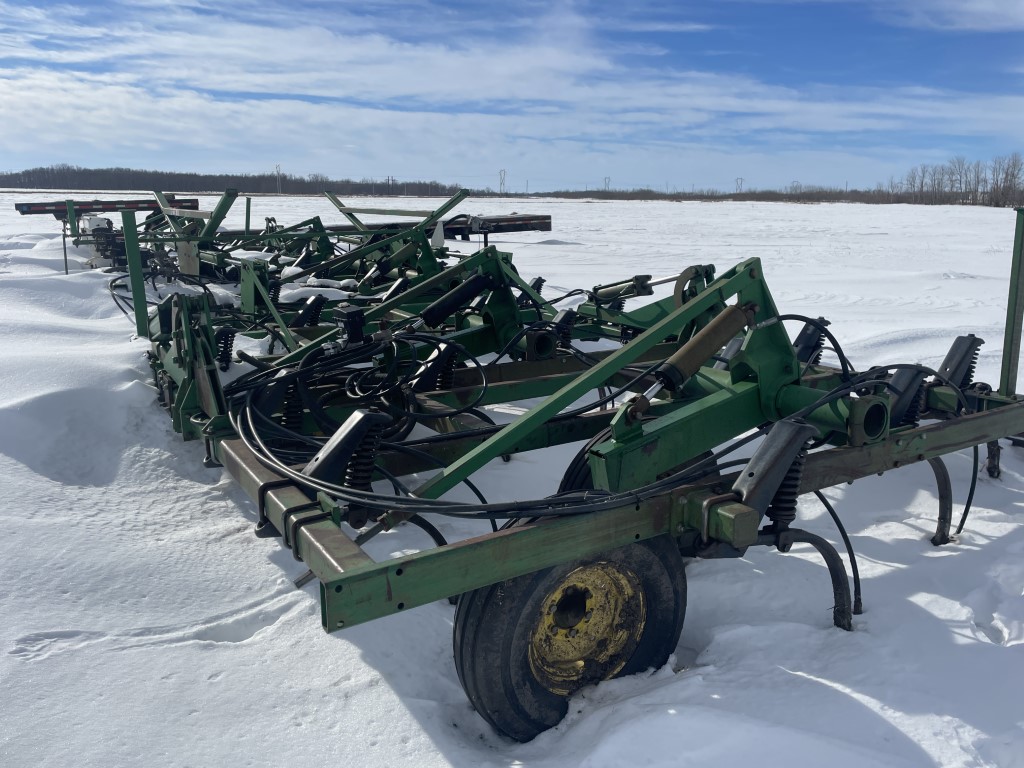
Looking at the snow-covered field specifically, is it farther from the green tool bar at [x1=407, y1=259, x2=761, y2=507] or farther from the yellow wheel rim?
the green tool bar at [x1=407, y1=259, x2=761, y2=507]

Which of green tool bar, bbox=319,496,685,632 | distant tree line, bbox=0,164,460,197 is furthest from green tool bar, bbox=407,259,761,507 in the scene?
distant tree line, bbox=0,164,460,197

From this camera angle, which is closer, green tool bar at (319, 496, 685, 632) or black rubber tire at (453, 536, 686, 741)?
A: green tool bar at (319, 496, 685, 632)

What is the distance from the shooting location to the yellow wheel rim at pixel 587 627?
2.92m

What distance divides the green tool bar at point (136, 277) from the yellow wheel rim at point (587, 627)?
199 inches

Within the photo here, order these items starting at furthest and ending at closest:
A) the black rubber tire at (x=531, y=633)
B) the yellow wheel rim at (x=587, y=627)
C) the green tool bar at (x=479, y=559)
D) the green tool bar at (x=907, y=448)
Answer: the green tool bar at (x=907, y=448)
the yellow wheel rim at (x=587, y=627)
the black rubber tire at (x=531, y=633)
the green tool bar at (x=479, y=559)

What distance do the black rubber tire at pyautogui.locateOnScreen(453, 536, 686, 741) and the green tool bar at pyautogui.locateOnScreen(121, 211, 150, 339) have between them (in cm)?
506

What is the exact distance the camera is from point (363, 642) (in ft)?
10.9

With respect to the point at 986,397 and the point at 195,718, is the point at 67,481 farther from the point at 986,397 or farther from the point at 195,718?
the point at 986,397

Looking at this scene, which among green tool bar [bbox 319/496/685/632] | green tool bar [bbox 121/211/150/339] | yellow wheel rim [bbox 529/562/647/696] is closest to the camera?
green tool bar [bbox 319/496/685/632]

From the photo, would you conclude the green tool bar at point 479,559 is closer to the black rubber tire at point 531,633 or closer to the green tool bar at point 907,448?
the black rubber tire at point 531,633

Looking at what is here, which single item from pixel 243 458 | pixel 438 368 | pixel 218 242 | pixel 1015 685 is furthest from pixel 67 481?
pixel 218 242

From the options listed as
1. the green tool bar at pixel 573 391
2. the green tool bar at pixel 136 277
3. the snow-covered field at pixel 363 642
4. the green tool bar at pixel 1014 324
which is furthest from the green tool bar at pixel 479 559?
the green tool bar at pixel 136 277

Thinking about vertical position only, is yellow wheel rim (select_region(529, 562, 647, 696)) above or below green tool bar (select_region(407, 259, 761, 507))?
below

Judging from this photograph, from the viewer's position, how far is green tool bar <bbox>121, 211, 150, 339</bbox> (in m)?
6.84
